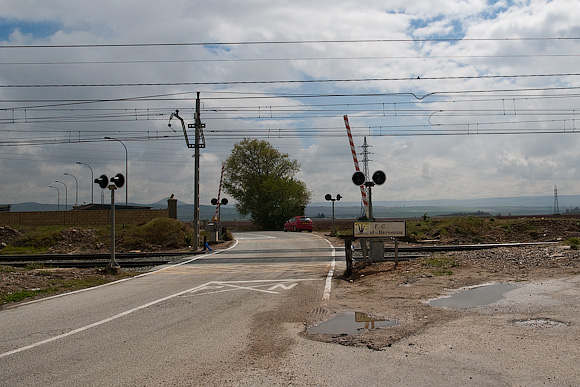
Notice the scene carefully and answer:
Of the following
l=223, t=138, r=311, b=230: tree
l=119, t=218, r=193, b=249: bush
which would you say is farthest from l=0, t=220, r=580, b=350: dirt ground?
l=223, t=138, r=311, b=230: tree

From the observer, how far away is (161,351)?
6.78 meters

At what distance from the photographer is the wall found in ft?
140

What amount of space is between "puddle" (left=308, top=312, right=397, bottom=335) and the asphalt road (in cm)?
65

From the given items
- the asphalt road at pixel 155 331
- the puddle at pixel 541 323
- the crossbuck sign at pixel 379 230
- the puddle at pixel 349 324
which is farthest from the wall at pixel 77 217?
the puddle at pixel 541 323

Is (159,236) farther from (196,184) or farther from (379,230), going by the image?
(379,230)

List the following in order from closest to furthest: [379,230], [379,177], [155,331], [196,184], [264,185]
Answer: [155,331] → [379,230] → [379,177] → [196,184] → [264,185]

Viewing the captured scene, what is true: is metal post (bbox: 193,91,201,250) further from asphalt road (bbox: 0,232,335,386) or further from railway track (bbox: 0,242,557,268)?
asphalt road (bbox: 0,232,335,386)

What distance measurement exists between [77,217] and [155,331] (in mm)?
39638

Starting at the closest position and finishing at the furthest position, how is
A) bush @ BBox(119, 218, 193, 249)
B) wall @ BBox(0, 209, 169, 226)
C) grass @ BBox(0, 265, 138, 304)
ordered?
1. grass @ BBox(0, 265, 138, 304)
2. bush @ BBox(119, 218, 193, 249)
3. wall @ BBox(0, 209, 169, 226)

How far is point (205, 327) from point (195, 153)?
21911 mm

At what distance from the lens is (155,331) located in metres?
8.05

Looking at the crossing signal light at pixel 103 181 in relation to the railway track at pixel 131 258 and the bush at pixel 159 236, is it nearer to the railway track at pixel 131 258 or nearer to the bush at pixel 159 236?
the railway track at pixel 131 258

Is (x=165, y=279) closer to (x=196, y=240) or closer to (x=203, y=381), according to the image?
(x=203, y=381)

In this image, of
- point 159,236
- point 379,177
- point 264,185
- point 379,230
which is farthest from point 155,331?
point 264,185
